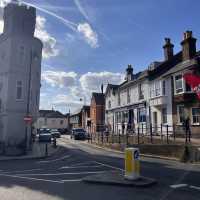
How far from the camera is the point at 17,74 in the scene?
28.0m

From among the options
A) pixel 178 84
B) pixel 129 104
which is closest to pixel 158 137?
pixel 178 84

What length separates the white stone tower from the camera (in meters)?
27.0

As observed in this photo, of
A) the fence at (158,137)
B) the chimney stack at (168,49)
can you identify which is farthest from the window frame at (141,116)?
the chimney stack at (168,49)

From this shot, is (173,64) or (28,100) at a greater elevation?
(173,64)

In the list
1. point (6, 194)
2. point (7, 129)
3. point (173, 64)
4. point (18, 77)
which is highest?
point (173, 64)

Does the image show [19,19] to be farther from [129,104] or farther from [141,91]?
[129,104]

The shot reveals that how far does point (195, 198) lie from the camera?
8.80 metres

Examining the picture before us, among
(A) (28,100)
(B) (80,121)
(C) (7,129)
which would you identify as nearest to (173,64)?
(A) (28,100)

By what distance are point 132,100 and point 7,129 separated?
19.5m

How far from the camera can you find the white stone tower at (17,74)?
1062 inches

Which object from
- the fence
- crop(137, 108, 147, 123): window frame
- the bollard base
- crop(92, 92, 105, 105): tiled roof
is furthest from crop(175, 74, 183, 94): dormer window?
crop(92, 92, 105, 105): tiled roof

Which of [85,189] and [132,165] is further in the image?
[132,165]

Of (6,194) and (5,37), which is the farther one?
(5,37)

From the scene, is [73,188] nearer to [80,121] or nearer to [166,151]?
[166,151]
